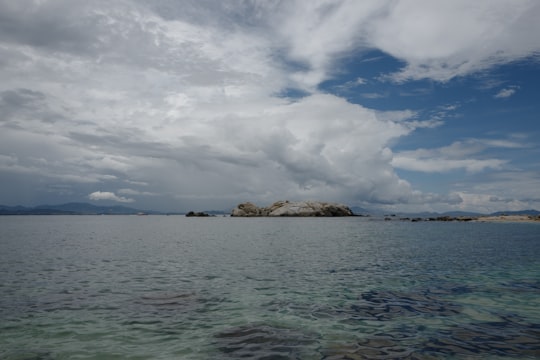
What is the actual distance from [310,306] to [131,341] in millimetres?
10620

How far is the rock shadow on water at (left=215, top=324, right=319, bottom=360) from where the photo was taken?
547 inches

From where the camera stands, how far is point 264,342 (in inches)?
600

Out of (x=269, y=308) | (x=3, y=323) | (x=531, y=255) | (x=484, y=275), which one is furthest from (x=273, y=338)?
(x=531, y=255)

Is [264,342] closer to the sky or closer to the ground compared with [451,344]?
closer to the ground

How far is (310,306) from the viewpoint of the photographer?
2119 cm

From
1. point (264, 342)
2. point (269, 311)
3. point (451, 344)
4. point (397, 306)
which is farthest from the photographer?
point (397, 306)

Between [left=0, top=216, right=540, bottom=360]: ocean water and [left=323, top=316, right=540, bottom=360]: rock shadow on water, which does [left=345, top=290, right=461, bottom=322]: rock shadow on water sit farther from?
[left=323, top=316, right=540, bottom=360]: rock shadow on water

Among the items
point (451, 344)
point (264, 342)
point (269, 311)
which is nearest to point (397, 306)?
point (451, 344)

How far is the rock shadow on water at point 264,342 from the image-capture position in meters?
13.9

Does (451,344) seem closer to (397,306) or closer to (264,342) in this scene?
(397,306)

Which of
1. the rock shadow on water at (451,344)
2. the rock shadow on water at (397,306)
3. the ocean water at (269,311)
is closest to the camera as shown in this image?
the rock shadow on water at (451,344)

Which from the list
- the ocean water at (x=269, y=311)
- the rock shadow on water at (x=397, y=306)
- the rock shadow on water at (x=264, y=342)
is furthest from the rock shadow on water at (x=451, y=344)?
the rock shadow on water at (x=397, y=306)

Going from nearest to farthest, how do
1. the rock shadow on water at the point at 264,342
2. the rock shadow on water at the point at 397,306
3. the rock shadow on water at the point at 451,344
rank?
1. the rock shadow on water at the point at 451,344
2. the rock shadow on water at the point at 264,342
3. the rock shadow on water at the point at 397,306

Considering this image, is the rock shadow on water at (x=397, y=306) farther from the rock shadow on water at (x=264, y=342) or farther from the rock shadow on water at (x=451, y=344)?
the rock shadow on water at (x=264, y=342)
